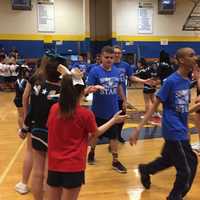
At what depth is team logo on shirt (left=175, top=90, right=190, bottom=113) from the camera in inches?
154

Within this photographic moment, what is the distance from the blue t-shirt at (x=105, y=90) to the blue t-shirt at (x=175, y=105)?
→ 1.52 metres

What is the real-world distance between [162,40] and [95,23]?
3.92m

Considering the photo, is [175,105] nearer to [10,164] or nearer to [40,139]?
[40,139]

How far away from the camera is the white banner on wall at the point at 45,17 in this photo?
20219 millimetres

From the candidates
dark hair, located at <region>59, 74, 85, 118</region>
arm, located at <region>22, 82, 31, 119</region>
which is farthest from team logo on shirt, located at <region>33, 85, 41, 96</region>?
dark hair, located at <region>59, 74, 85, 118</region>

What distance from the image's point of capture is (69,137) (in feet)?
9.50

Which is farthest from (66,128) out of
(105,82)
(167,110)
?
(105,82)

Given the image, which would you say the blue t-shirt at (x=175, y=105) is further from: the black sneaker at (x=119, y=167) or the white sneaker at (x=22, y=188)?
the white sneaker at (x=22, y=188)

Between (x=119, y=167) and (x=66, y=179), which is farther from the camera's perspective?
(x=119, y=167)

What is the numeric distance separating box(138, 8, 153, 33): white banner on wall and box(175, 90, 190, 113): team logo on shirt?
17604 millimetres

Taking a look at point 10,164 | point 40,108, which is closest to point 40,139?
point 40,108

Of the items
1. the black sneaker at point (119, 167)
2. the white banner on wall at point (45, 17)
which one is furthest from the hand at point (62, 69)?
the white banner on wall at point (45, 17)

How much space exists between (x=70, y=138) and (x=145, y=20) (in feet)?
62.3

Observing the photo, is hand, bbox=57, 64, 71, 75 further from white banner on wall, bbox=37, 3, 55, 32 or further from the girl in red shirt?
white banner on wall, bbox=37, 3, 55, 32
